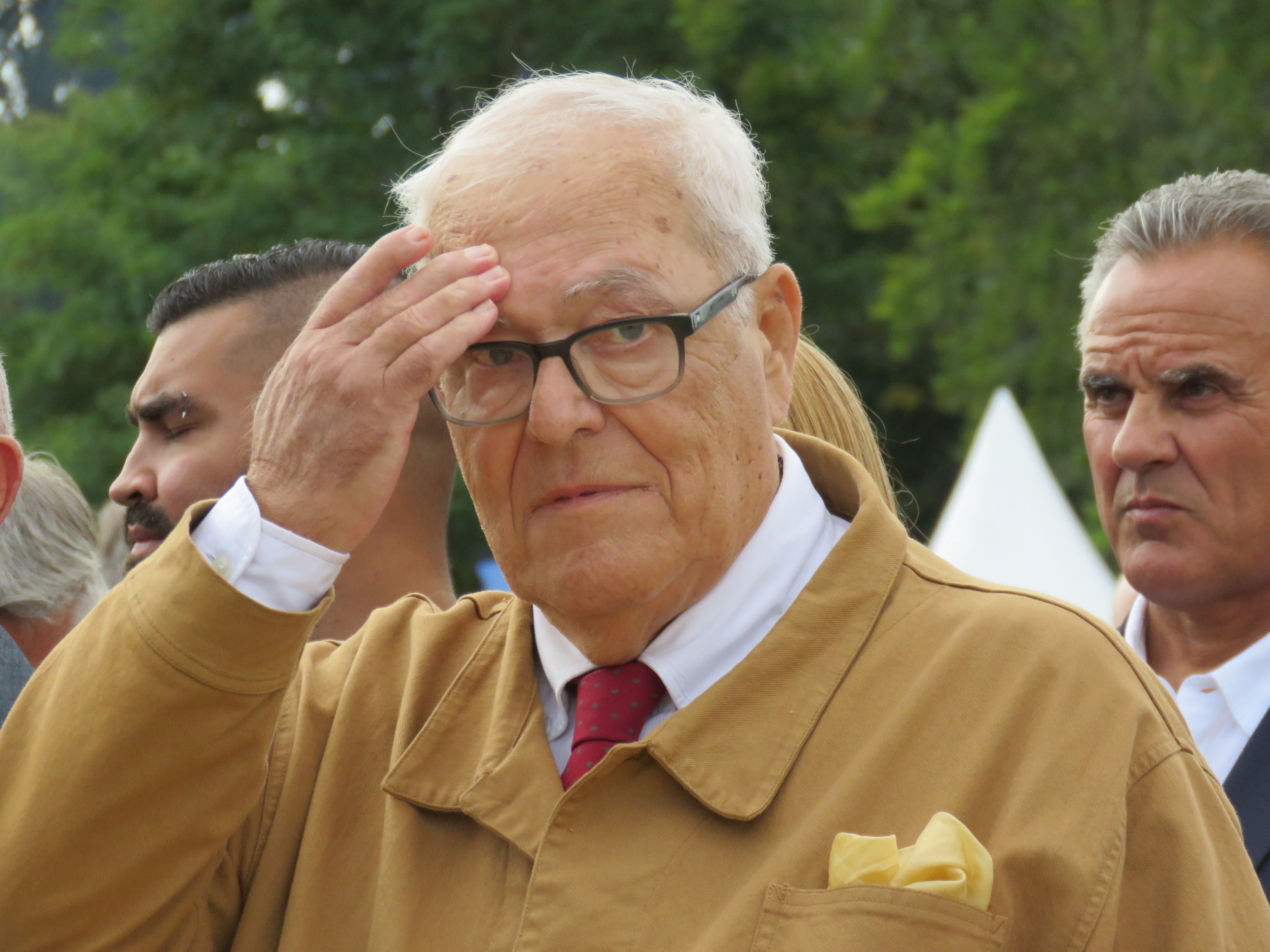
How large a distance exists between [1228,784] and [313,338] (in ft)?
5.98

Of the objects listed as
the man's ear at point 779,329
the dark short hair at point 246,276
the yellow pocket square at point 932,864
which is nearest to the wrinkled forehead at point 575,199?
the man's ear at point 779,329

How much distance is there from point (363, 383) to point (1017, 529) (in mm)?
4312

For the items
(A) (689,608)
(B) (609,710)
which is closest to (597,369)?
(A) (689,608)

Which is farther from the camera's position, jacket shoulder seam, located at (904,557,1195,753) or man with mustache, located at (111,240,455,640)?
man with mustache, located at (111,240,455,640)

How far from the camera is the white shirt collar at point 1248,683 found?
3.01 meters

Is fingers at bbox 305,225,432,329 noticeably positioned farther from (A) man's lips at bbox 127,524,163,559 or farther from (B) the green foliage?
(B) the green foliage

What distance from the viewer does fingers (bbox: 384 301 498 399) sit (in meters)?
2.11

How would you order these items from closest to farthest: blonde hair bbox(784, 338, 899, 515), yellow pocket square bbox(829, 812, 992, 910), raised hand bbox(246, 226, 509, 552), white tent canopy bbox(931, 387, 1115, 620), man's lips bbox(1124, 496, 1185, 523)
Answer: yellow pocket square bbox(829, 812, 992, 910), raised hand bbox(246, 226, 509, 552), man's lips bbox(1124, 496, 1185, 523), blonde hair bbox(784, 338, 899, 515), white tent canopy bbox(931, 387, 1115, 620)

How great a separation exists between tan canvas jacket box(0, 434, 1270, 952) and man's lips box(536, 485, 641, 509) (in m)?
0.30

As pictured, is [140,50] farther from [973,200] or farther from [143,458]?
[143,458]

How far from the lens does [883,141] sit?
1659cm

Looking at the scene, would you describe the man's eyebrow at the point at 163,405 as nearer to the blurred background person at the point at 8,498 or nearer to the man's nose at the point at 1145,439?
the blurred background person at the point at 8,498

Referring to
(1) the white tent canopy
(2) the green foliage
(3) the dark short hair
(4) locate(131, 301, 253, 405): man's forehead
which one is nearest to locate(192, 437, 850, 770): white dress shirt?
(4) locate(131, 301, 253, 405): man's forehead

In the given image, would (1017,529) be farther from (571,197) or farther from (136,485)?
(571,197)
